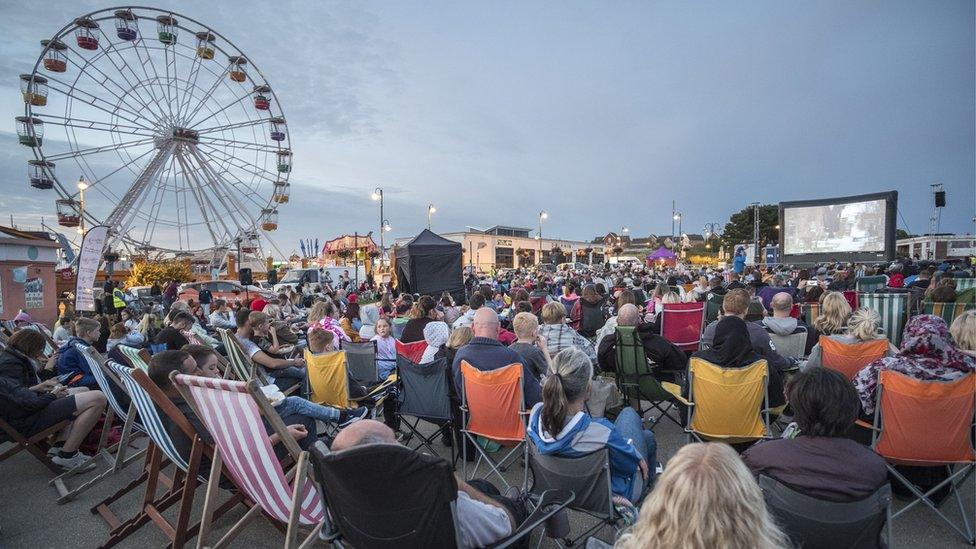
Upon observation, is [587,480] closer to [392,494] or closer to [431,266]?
[392,494]

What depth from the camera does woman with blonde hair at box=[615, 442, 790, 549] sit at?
1.08 meters

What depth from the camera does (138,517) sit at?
308cm

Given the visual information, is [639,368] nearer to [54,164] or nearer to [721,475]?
[721,475]

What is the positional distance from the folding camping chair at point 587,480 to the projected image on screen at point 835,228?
1897cm

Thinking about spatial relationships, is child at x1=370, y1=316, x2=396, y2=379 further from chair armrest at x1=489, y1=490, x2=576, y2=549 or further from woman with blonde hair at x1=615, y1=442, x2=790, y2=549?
woman with blonde hair at x1=615, y1=442, x2=790, y2=549

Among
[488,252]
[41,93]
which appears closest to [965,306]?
[41,93]

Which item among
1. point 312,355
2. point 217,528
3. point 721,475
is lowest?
point 217,528

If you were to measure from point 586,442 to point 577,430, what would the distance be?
0.22ft

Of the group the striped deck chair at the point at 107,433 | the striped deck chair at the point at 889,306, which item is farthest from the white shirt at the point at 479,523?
the striped deck chair at the point at 889,306

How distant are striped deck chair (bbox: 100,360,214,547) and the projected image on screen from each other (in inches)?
800

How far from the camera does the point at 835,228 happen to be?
56.7 ft

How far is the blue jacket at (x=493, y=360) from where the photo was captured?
3429 millimetres

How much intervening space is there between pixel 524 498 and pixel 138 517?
270 centimetres

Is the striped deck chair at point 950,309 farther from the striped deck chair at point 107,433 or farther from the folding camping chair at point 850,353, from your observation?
the striped deck chair at point 107,433
